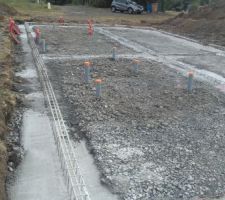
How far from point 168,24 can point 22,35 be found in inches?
533

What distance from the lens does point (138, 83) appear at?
13328 millimetres

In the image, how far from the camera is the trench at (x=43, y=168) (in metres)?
6.89

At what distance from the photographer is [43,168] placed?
7.71 meters

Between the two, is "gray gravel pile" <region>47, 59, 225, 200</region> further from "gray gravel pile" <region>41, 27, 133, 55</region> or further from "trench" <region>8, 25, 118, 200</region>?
"gray gravel pile" <region>41, 27, 133, 55</region>

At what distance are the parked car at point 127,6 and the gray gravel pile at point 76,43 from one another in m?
16.2

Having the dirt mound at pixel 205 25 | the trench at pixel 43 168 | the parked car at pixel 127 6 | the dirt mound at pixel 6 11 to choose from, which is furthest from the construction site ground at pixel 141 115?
the parked car at pixel 127 6

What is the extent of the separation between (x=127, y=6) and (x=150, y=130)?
33049 millimetres

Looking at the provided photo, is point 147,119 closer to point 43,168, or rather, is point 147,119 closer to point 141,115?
point 141,115

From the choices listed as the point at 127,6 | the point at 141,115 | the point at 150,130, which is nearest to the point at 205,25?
the point at 127,6

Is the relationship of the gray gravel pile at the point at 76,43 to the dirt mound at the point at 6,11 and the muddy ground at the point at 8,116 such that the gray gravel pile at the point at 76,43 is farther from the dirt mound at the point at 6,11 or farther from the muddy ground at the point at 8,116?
the dirt mound at the point at 6,11

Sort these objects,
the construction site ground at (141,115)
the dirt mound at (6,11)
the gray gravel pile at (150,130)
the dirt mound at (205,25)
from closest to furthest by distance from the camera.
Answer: the gray gravel pile at (150,130) < the construction site ground at (141,115) < the dirt mound at (205,25) < the dirt mound at (6,11)

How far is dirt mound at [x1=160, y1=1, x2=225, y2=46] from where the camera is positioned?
80.5 feet

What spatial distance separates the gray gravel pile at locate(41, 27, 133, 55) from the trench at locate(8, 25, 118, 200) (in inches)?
325

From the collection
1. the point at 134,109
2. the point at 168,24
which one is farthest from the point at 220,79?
the point at 168,24
